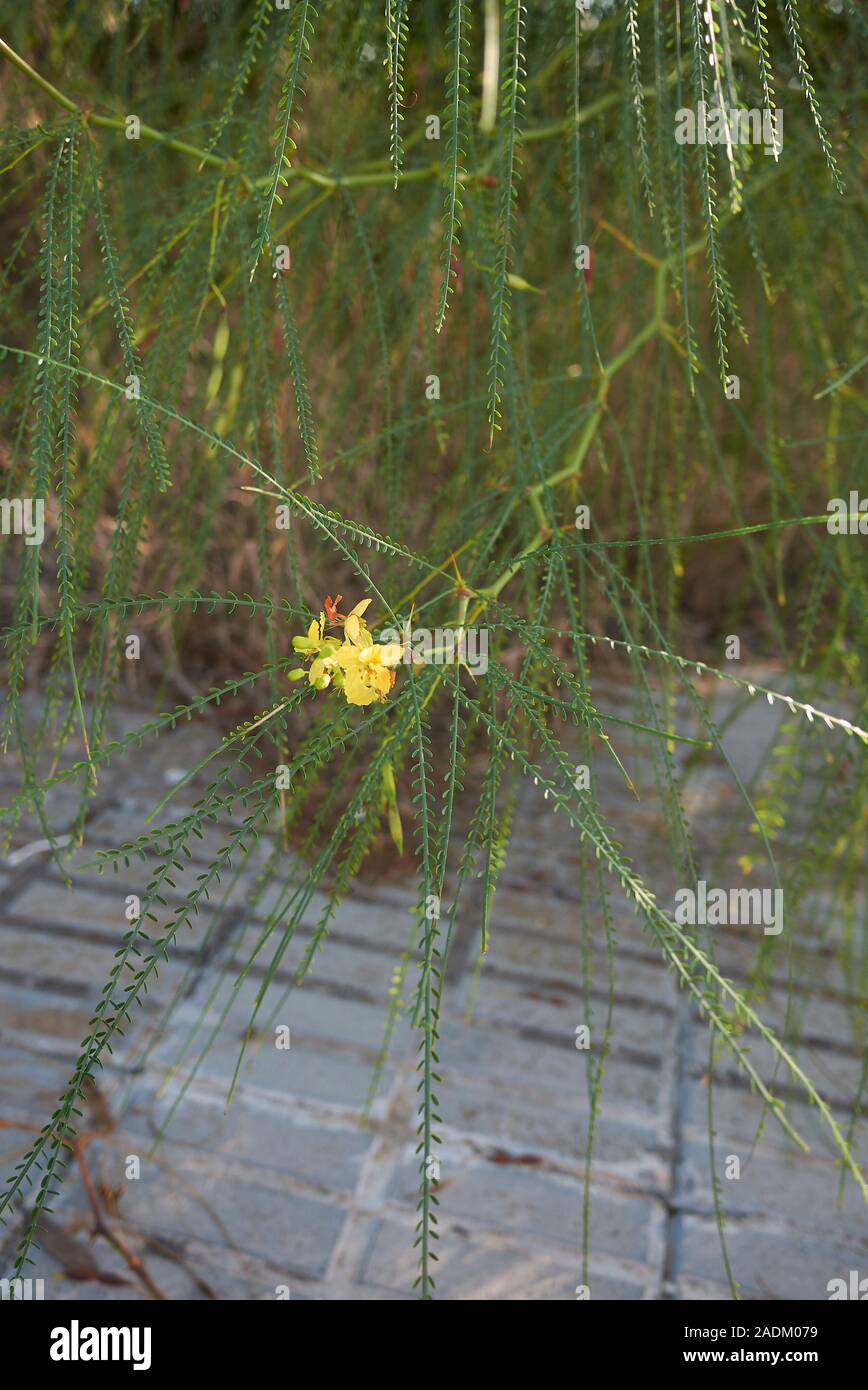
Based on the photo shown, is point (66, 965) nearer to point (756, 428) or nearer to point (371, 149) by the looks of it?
point (371, 149)

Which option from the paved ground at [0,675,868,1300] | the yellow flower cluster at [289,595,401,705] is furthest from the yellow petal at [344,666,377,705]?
the paved ground at [0,675,868,1300]

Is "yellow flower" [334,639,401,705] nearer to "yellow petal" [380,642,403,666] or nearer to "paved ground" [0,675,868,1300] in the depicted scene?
"yellow petal" [380,642,403,666]

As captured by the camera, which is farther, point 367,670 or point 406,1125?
point 406,1125

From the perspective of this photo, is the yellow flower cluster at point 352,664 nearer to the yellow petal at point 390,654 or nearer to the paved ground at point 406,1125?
the yellow petal at point 390,654

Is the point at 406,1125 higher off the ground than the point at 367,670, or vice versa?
the point at 367,670

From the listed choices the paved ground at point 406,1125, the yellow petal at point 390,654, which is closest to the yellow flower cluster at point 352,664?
the yellow petal at point 390,654

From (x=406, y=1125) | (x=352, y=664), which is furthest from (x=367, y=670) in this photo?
(x=406, y=1125)

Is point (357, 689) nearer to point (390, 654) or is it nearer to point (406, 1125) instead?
point (390, 654)
